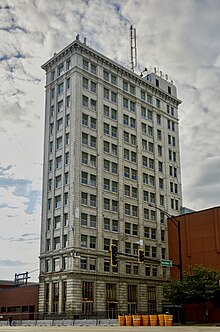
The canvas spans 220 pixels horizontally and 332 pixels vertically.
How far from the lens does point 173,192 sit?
9494 cm

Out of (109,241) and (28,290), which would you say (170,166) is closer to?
(109,241)

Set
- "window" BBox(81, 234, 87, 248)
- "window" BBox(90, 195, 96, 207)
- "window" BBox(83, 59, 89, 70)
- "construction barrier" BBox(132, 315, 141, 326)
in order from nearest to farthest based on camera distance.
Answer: "construction barrier" BBox(132, 315, 141, 326) < "window" BBox(81, 234, 87, 248) < "window" BBox(90, 195, 96, 207) < "window" BBox(83, 59, 89, 70)

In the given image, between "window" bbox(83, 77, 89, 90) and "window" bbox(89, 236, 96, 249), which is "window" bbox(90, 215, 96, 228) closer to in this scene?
"window" bbox(89, 236, 96, 249)

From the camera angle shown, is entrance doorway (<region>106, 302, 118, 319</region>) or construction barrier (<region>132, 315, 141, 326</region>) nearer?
construction barrier (<region>132, 315, 141, 326</region>)

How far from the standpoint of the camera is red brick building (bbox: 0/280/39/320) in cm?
7556

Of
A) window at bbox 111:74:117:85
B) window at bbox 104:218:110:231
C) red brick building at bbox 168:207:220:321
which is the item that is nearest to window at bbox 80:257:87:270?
window at bbox 104:218:110:231

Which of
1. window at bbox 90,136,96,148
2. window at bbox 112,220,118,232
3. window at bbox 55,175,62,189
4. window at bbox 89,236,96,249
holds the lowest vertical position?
window at bbox 89,236,96,249

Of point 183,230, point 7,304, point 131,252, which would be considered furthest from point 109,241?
point 7,304

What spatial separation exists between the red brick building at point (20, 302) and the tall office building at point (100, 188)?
278cm

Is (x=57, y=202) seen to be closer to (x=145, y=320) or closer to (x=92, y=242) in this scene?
(x=92, y=242)

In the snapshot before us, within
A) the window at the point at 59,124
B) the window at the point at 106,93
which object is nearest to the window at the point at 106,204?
the window at the point at 59,124

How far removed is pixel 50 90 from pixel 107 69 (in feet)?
38.7

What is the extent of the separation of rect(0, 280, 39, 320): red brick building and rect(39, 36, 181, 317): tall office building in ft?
9.12

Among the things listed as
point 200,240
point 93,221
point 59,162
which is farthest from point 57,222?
point 200,240
